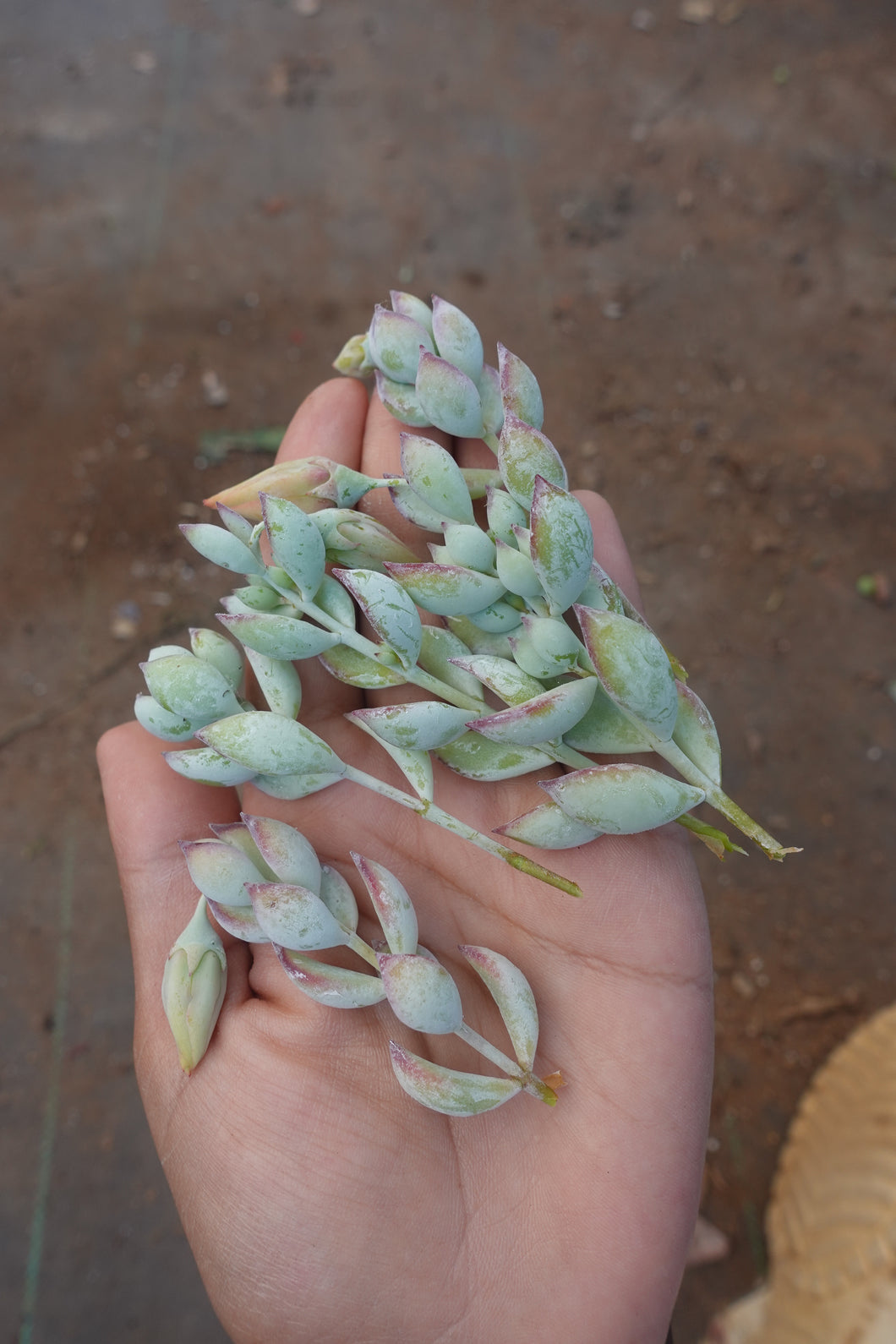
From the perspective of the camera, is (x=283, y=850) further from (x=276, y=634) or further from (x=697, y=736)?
(x=697, y=736)

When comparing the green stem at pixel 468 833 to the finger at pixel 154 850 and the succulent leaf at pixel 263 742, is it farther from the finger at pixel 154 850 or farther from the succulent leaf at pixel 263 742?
the finger at pixel 154 850

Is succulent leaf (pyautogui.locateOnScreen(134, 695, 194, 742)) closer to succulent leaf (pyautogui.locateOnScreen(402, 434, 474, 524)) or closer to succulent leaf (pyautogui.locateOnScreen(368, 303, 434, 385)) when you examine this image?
succulent leaf (pyautogui.locateOnScreen(402, 434, 474, 524))

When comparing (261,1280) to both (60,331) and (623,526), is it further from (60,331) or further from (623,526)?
(60,331)

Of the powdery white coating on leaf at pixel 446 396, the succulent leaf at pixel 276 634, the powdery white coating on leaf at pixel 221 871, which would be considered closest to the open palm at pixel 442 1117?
the powdery white coating on leaf at pixel 221 871

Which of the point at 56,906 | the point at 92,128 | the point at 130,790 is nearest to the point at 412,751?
the point at 130,790

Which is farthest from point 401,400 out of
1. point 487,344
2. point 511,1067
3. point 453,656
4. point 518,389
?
point 487,344

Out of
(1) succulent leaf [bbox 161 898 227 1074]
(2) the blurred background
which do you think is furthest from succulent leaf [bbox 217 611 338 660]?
(2) the blurred background

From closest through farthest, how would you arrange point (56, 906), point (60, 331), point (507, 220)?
1. point (56, 906)
2. point (60, 331)
3. point (507, 220)
